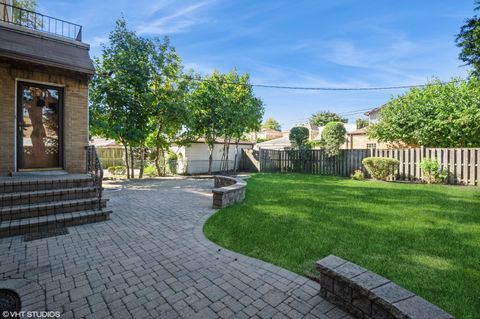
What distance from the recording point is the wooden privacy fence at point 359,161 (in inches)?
403

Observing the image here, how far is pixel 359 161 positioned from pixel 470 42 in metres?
8.75

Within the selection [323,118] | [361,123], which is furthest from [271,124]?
[361,123]

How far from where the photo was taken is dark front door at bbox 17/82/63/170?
19.6 ft

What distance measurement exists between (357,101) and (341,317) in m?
38.3

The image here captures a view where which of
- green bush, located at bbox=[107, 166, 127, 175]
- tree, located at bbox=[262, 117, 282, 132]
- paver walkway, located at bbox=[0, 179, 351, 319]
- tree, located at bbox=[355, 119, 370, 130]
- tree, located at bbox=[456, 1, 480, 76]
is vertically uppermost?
tree, located at bbox=[262, 117, 282, 132]

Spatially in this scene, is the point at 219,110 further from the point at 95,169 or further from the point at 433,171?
the point at 433,171

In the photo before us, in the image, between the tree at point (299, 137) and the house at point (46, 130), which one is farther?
the tree at point (299, 137)

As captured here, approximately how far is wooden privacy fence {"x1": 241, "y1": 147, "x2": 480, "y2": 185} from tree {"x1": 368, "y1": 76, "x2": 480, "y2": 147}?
12.8ft

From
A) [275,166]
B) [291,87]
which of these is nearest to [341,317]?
[291,87]

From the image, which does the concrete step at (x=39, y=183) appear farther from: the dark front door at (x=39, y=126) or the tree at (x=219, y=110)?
the tree at (x=219, y=110)

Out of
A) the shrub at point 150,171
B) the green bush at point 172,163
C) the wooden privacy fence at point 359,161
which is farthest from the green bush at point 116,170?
the wooden privacy fence at point 359,161

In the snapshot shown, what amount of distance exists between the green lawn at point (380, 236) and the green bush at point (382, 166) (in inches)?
187

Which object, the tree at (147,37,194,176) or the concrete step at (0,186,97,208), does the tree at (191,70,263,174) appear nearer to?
the tree at (147,37,194,176)

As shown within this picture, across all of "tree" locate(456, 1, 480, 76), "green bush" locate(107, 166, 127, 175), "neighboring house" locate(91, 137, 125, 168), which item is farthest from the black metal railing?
"neighboring house" locate(91, 137, 125, 168)
